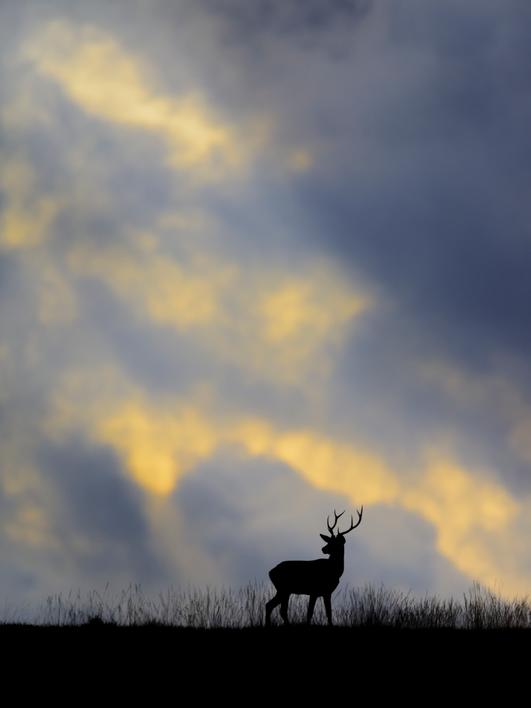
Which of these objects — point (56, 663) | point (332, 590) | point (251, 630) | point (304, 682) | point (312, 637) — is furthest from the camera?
point (332, 590)

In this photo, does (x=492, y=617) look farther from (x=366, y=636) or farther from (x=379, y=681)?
(x=379, y=681)

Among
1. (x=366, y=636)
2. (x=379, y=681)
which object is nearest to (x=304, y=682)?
(x=379, y=681)

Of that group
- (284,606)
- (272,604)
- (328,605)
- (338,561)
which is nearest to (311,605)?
(328,605)

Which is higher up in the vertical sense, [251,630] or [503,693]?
[251,630]

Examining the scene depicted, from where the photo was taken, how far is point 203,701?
15.0 meters

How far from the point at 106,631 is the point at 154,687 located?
5.90 metres

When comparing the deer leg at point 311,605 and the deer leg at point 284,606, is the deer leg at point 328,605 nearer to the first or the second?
the deer leg at point 311,605

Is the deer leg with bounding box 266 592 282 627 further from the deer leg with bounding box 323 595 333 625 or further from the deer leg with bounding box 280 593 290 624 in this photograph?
the deer leg with bounding box 323 595 333 625

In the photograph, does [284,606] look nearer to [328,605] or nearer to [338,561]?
[328,605]

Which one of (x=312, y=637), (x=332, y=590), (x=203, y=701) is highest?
(x=332, y=590)

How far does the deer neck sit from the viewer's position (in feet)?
76.2

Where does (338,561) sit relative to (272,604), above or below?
above

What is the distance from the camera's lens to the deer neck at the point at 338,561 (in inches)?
915

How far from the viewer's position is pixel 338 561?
23.5m
